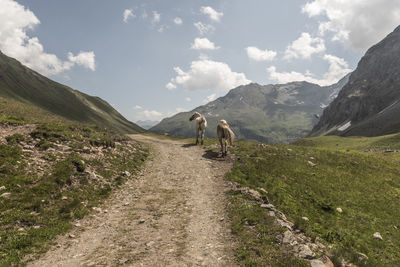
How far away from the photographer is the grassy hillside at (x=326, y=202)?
9.81 m

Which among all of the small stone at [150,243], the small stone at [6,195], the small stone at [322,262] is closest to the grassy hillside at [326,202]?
the small stone at [322,262]

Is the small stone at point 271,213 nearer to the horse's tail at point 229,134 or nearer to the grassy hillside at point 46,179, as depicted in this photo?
the grassy hillside at point 46,179

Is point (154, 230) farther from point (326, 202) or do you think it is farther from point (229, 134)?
point (229, 134)

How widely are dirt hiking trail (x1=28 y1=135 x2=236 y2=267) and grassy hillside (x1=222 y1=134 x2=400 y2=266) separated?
4.14ft

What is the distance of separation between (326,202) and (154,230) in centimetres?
1411

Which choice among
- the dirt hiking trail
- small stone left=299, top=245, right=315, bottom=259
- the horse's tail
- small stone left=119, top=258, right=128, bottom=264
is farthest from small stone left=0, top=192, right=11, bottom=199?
the horse's tail

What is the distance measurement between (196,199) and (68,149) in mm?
12065

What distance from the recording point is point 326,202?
53.4 feet

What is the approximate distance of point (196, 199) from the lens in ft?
45.7

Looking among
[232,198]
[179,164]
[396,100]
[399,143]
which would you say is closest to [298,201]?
[232,198]

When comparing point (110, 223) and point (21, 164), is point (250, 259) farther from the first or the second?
point (21, 164)

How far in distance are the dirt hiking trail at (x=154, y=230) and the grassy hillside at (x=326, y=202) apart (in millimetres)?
1261

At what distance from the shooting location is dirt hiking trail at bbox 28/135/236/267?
7840mm

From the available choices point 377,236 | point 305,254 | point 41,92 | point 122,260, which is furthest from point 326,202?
point 41,92
